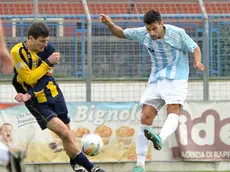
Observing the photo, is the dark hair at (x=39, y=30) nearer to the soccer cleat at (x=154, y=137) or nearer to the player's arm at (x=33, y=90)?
the player's arm at (x=33, y=90)

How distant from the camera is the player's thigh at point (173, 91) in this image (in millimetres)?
10445

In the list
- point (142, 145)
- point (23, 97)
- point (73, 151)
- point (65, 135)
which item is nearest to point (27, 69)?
point (23, 97)

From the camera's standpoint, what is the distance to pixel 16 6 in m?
12.3

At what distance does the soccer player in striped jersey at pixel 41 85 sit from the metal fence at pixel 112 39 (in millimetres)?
2154

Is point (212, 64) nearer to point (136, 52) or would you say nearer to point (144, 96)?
point (136, 52)

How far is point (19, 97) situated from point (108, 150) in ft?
8.83

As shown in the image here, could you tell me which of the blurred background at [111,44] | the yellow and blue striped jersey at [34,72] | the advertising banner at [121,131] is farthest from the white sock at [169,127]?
the blurred background at [111,44]

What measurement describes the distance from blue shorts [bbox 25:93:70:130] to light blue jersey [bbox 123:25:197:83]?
4.01ft

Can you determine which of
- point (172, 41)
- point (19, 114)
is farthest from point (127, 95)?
point (172, 41)

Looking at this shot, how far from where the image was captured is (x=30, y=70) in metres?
10.2

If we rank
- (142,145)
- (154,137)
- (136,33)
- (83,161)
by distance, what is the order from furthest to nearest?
1. (136,33)
2. (142,145)
3. (83,161)
4. (154,137)

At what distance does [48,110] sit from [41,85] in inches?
12.9

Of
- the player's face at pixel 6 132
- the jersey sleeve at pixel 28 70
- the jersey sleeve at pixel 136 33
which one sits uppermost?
the jersey sleeve at pixel 136 33

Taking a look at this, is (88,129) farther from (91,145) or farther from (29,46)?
(29,46)
